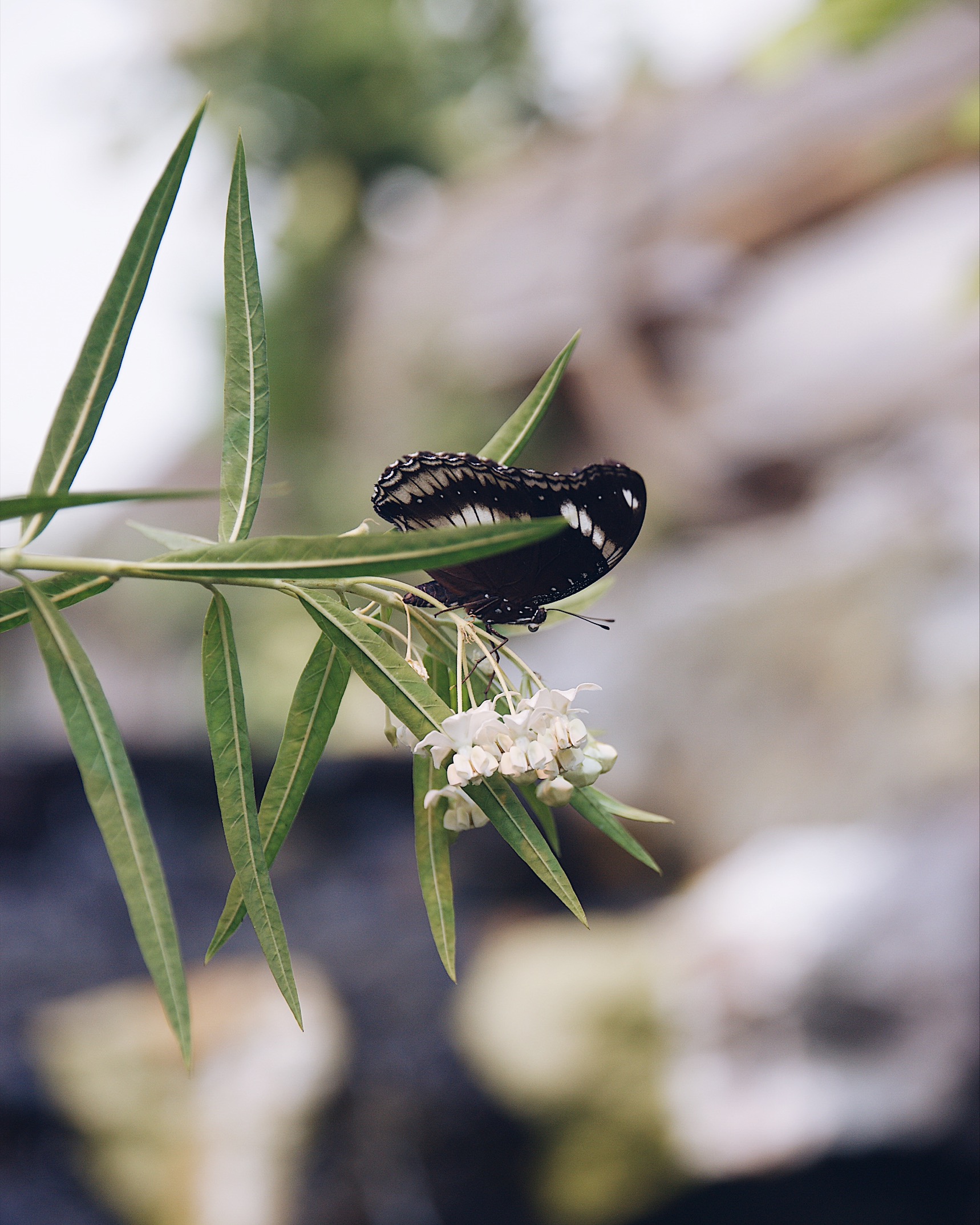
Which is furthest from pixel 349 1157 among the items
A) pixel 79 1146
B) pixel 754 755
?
pixel 754 755

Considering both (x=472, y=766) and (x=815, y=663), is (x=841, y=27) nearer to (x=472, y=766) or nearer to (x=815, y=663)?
(x=472, y=766)

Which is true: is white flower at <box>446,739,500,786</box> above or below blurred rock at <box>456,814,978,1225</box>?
above

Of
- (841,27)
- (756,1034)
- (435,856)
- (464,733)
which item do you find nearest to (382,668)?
(464,733)

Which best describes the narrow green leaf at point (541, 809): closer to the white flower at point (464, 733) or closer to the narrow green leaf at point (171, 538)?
the white flower at point (464, 733)

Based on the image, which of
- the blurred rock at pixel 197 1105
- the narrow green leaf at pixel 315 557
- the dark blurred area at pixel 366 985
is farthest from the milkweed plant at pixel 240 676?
the dark blurred area at pixel 366 985

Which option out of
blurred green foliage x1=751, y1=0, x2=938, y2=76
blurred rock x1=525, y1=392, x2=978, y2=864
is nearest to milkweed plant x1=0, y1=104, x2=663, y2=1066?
blurred green foliage x1=751, y1=0, x2=938, y2=76

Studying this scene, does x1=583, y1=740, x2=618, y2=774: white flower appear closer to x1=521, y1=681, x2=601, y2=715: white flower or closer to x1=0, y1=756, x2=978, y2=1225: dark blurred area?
x1=521, y1=681, x2=601, y2=715: white flower

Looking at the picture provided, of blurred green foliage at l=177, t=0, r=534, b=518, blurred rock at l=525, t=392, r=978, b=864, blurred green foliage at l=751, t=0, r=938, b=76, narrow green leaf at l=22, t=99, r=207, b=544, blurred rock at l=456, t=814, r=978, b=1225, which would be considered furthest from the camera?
blurred green foliage at l=177, t=0, r=534, b=518
